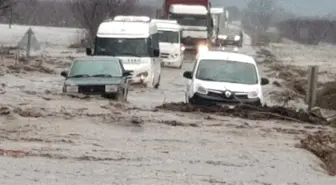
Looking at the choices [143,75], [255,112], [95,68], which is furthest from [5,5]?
[255,112]

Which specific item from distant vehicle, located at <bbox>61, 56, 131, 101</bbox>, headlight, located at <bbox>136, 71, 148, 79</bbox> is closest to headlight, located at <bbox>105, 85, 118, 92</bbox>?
distant vehicle, located at <bbox>61, 56, 131, 101</bbox>

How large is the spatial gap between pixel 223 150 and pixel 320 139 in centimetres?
326

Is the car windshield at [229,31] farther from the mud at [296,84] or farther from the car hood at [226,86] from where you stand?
the car hood at [226,86]

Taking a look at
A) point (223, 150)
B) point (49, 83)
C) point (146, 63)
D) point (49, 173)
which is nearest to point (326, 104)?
point (146, 63)

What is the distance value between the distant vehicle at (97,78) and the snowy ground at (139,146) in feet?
1.99

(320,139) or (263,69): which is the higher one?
(320,139)

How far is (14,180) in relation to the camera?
11.2 m

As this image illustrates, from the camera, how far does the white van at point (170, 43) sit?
45000 mm

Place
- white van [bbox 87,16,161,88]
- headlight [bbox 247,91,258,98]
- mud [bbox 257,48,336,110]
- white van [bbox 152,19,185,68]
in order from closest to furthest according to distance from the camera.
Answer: headlight [bbox 247,91,258,98], white van [bbox 87,16,161,88], mud [bbox 257,48,336,110], white van [bbox 152,19,185,68]

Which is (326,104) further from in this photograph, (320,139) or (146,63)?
(320,139)

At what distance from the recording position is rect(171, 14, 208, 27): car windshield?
53.9m

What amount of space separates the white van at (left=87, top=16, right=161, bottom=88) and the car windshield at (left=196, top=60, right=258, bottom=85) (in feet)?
21.4

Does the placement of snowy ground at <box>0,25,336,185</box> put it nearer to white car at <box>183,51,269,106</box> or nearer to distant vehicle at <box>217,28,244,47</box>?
white car at <box>183,51,269,106</box>

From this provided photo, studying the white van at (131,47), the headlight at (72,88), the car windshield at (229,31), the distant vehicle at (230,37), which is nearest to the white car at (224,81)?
the headlight at (72,88)
